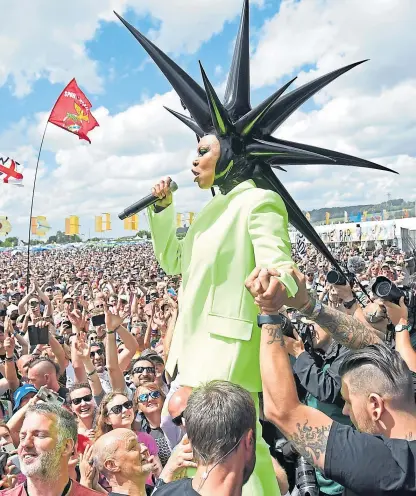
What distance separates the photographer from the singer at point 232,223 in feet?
7.79

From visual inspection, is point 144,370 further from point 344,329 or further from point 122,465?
point 344,329

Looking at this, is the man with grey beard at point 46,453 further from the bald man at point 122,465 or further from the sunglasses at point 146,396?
the sunglasses at point 146,396

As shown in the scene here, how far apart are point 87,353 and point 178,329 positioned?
2.96 m

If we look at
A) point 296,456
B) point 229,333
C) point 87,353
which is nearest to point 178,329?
point 229,333

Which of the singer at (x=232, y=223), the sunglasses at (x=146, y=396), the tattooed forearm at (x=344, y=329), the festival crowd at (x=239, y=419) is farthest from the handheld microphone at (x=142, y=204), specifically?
the sunglasses at (x=146, y=396)

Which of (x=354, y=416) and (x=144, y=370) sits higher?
(x=354, y=416)

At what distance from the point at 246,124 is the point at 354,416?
1462 millimetres

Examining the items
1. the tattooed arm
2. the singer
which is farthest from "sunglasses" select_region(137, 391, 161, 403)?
the tattooed arm

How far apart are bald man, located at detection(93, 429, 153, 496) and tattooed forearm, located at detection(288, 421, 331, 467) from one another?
1.49 meters

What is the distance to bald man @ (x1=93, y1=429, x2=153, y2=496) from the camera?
3.05m

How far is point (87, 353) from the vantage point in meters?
5.29

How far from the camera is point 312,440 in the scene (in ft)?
6.15

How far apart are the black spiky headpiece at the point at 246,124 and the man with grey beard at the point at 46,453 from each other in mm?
1557

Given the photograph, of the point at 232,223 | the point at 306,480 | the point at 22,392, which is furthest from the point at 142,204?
the point at 22,392
